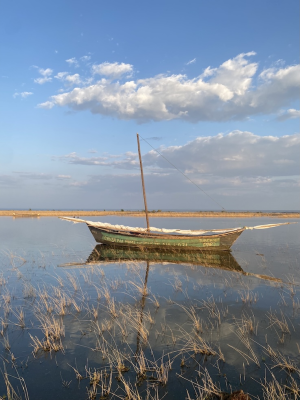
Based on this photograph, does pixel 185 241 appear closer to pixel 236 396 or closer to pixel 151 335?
pixel 151 335

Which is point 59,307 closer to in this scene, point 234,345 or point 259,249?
point 234,345

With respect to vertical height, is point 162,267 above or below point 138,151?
below

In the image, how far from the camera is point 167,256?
22312 mm

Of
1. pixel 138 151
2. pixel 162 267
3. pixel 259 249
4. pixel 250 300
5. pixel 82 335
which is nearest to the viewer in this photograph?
pixel 82 335

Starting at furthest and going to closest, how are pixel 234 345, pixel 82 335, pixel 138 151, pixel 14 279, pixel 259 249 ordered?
pixel 138 151 < pixel 259 249 < pixel 14 279 < pixel 82 335 < pixel 234 345

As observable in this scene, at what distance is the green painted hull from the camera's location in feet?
64.2

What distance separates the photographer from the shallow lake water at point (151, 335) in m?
5.94

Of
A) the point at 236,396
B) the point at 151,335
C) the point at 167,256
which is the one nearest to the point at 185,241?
the point at 167,256

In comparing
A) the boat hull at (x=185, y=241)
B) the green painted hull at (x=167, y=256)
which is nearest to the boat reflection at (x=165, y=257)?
the green painted hull at (x=167, y=256)

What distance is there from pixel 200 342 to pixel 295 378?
230cm

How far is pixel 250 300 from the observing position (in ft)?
36.1

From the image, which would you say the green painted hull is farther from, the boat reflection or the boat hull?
the boat hull

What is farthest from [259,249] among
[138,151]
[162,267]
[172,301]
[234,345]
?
[234,345]

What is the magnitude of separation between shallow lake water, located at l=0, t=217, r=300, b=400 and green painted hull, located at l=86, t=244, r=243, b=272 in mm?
3176
